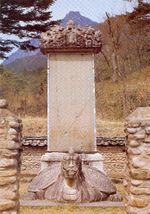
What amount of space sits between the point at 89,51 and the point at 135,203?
454cm

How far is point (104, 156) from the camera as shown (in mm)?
12781

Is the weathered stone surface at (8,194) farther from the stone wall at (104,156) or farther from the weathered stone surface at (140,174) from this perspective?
the stone wall at (104,156)

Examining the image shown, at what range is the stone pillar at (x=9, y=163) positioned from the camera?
5.07 m

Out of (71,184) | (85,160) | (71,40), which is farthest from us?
(71,40)

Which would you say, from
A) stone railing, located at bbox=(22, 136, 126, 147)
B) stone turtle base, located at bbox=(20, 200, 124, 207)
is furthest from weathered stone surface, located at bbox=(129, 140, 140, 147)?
stone railing, located at bbox=(22, 136, 126, 147)

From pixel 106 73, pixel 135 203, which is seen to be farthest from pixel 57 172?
pixel 106 73

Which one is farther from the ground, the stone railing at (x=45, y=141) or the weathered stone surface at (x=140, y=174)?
the stone railing at (x=45, y=141)

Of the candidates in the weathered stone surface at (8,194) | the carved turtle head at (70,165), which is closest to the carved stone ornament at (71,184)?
the carved turtle head at (70,165)

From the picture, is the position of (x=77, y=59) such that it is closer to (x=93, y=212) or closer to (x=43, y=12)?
(x=93, y=212)

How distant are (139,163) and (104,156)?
7648 mm

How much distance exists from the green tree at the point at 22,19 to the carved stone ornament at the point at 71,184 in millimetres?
13508

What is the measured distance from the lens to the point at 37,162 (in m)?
12.8

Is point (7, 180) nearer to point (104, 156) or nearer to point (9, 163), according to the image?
point (9, 163)

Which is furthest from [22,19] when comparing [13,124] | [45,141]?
[13,124]
